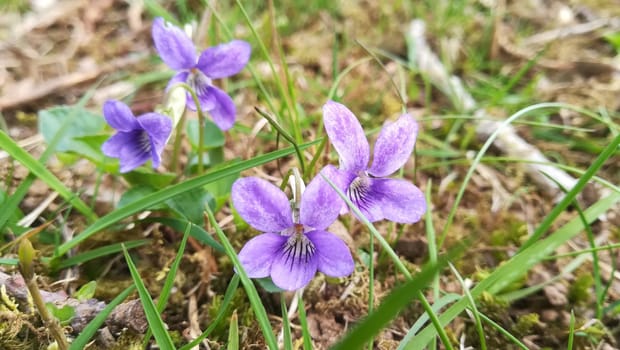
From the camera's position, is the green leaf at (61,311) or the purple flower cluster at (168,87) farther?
the purple flower cluster at (168,87)

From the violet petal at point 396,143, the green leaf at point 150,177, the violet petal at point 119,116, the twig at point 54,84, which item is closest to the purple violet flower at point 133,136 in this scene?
the violet petal at point 119,116

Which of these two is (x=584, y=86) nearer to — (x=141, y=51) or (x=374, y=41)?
(x=374, y=41)

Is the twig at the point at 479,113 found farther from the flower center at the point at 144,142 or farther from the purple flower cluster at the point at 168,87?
the flower center at the point at 144,142

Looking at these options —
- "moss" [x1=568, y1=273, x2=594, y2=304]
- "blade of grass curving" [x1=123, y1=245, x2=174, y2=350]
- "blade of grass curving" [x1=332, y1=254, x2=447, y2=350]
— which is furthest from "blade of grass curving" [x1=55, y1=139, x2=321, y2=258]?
"moss" [x1=568, y1=273, x2=594, y2=304]

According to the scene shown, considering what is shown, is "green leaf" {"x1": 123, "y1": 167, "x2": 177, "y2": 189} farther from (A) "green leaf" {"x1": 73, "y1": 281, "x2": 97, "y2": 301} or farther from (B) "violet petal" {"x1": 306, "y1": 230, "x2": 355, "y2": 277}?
(B) "violet petal" {"x1": 306, "y1": 230, "x2": 355, "y2": 277}

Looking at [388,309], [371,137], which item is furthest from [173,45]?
[388,309]

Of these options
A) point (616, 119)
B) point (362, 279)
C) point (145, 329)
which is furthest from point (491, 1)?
point (145, 329)
